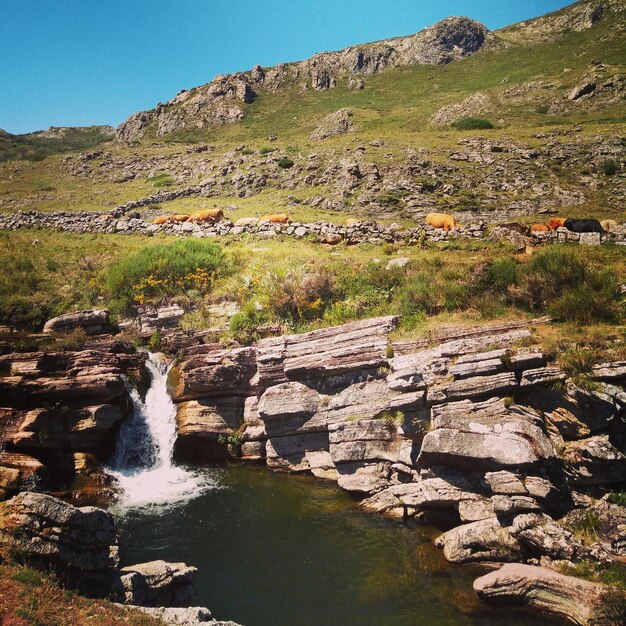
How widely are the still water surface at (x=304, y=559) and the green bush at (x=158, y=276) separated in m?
14.1

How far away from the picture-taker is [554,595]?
35.1ft

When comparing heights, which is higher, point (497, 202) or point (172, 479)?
point (497, 202)

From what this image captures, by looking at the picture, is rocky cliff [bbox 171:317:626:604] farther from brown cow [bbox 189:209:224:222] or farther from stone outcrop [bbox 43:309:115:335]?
brown cow [bbox 189:209:224:222]

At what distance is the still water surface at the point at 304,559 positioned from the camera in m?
10.9

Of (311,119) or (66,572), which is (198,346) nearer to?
(66,572)

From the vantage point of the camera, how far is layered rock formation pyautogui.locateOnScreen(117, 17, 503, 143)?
436ft

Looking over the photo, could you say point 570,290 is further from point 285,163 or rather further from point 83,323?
point 285,163

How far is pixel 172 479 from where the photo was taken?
752 inches

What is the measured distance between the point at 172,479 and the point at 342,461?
7.89 metres

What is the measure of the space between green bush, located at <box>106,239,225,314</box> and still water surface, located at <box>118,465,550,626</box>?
14101mm

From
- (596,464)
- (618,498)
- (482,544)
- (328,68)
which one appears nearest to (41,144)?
(328,68)

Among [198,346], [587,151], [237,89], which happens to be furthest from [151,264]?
[237,89]

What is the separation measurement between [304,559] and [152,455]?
10506 millimetres

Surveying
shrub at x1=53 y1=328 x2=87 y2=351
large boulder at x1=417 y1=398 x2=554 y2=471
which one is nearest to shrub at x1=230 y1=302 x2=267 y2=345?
shrub at x1=53 y1=328 x2=87 y2=351
